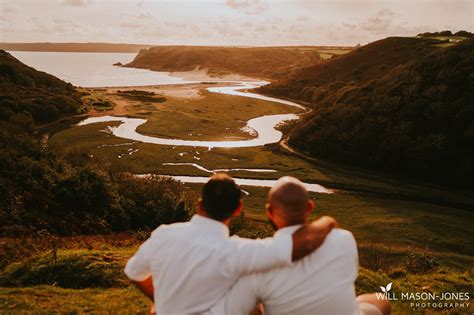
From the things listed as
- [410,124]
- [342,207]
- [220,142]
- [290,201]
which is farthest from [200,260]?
[220,142]

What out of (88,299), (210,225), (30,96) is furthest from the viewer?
(30,96)

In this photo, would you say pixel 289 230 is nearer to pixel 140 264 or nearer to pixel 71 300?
pixel 140 264

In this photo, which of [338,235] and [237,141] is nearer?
[338,235]

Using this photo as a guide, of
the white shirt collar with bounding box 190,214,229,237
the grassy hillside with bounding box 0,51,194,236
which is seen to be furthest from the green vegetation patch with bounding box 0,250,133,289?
the white shirt collar with bounding box 190,214,229,237

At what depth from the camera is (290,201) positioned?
4809mm

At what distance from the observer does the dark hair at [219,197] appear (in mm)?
4980

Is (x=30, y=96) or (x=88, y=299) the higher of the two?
(x=88, y=299)

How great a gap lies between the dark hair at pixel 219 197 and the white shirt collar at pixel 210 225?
0.07m

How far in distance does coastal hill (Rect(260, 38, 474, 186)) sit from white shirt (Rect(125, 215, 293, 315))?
6419cm

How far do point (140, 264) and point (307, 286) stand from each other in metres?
2.06

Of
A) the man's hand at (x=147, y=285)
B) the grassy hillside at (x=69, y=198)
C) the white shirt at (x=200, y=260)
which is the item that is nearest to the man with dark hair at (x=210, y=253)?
the white shirt at (x=200, y=260)

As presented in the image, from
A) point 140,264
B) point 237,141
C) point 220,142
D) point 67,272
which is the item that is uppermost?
point 140,264

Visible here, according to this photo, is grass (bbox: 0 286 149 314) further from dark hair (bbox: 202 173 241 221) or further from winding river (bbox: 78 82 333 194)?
winding river (bbox: 78 82 333 194)

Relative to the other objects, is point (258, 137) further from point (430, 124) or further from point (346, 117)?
point (430, 124)
